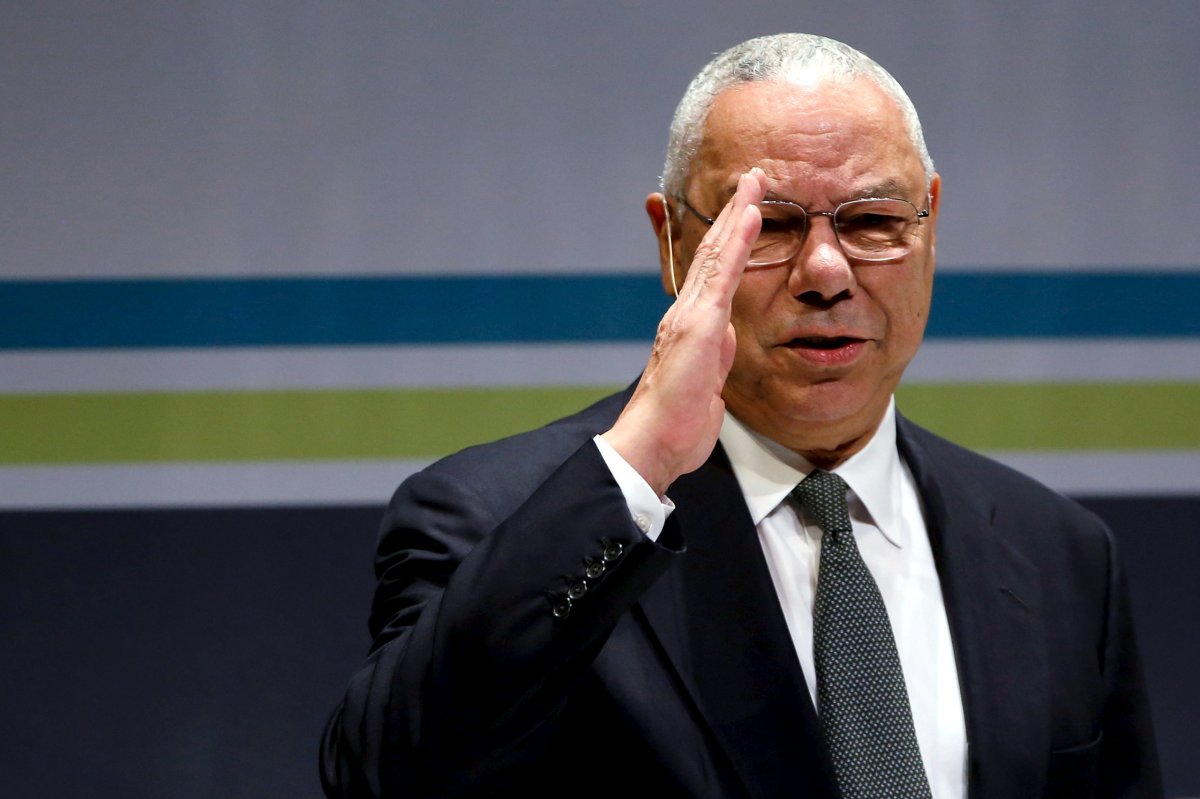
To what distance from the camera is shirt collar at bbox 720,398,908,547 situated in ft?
4.60

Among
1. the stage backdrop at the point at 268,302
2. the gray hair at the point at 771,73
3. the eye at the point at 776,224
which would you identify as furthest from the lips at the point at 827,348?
the stage backdrop at the point at 268,302

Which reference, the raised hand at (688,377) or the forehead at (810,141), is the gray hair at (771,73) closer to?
the forehead at (810,141)

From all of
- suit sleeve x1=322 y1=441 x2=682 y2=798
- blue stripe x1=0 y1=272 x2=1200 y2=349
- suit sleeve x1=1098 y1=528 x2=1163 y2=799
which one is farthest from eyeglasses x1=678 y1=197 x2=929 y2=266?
blue stripe x1=0 y1=272 x2=1200 y2=349

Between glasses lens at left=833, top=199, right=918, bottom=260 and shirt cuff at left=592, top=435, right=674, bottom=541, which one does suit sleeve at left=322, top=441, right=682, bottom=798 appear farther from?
glasses lens at left=833, top=199, right=918, bottom=260

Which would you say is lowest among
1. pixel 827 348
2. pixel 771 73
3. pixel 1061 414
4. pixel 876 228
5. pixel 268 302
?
pixel 1061 414

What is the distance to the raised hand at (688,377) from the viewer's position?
110cm

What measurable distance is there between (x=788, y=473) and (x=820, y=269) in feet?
0.76

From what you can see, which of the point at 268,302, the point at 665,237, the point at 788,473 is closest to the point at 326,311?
the point at 268,302

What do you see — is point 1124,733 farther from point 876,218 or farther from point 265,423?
point 265,423

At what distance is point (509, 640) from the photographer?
1038 millimetres

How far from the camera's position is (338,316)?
2254 mm

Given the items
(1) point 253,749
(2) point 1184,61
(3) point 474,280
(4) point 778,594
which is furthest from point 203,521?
(2) point 1184,61

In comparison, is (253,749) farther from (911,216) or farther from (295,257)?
(911,216)

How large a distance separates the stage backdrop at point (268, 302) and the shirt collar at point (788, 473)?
0.87 m
